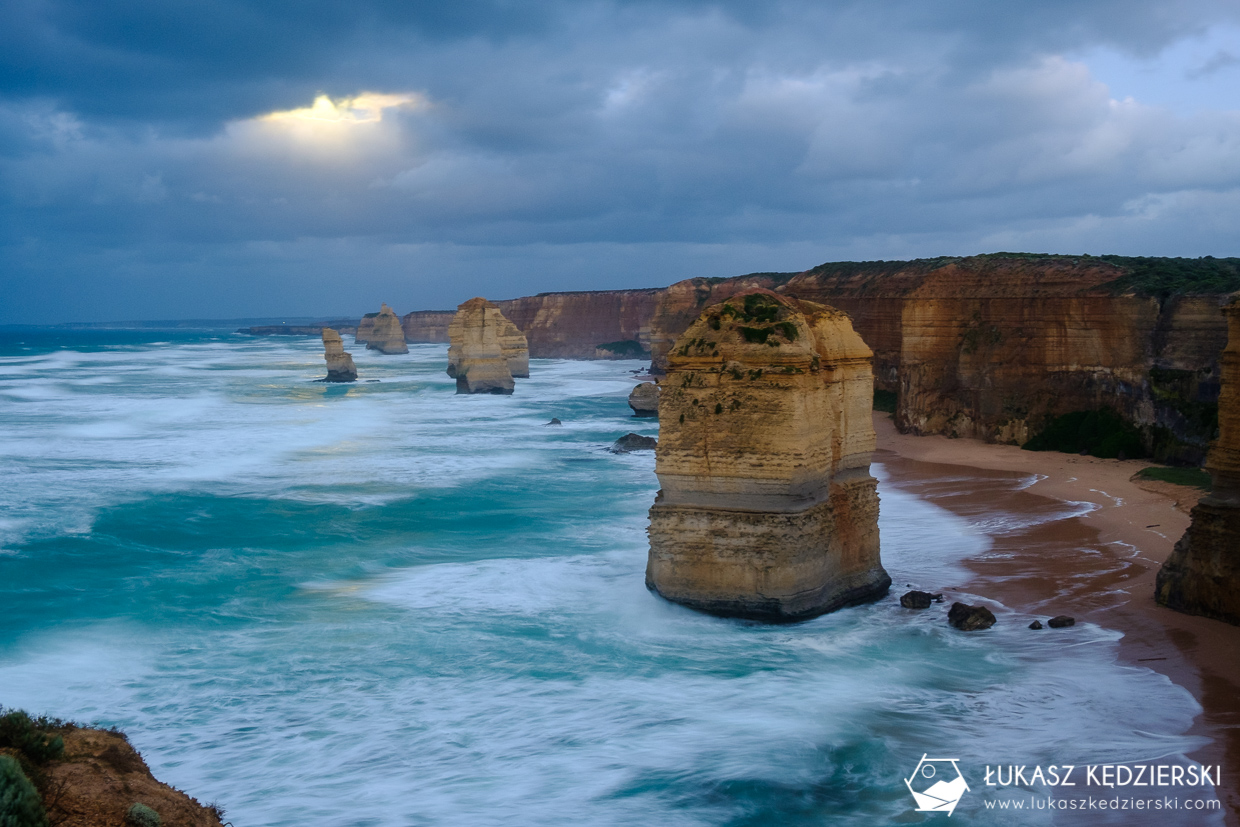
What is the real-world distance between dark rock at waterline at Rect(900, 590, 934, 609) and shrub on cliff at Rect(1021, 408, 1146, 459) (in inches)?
557

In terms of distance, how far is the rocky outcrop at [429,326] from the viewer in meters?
147

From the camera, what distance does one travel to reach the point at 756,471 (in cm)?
1202

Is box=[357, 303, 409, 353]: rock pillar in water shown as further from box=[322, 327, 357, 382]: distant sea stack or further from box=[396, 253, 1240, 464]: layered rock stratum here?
box=[396, 253, 1240, 464]: layered rock stratum

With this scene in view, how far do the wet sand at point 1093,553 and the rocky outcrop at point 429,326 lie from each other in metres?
125

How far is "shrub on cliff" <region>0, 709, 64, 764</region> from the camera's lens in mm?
4949

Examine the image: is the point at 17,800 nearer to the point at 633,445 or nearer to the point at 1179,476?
the point at 1179,476

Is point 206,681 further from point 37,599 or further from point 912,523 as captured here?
point 912,523

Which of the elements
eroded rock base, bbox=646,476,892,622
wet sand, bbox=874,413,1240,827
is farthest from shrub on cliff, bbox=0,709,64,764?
eroded rock base, bbox=646,476,892,622

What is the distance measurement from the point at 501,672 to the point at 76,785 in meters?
6.66

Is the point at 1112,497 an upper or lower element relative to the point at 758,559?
lower

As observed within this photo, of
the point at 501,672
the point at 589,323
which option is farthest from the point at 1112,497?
the point at 589,323

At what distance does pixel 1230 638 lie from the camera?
35.6ft

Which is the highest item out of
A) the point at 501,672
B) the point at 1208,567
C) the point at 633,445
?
the point at 1208,567

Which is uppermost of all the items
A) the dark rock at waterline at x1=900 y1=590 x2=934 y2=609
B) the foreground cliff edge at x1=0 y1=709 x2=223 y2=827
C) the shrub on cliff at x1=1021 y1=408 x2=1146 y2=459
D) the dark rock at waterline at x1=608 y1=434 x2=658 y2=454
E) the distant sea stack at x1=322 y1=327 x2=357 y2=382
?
the distant sea stack at x1=322 y1=327 x2=357 y2=382
